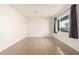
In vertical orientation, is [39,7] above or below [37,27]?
above

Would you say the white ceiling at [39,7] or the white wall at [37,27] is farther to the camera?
the white wall at [37,27]

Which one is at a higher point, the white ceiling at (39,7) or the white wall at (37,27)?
the white ceiling at (39,7)

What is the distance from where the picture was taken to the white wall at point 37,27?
11.1 m

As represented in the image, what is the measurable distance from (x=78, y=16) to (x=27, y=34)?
758 centimetres

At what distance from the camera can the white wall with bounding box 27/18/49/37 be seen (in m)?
11.1

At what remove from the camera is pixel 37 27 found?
1119 cm

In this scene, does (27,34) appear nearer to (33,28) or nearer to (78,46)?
(33,28)

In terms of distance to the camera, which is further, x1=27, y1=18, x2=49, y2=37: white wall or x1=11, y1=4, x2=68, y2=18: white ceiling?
x1=27, y1=18, x2=49, y2=37: white wall

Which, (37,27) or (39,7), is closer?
(39,7)

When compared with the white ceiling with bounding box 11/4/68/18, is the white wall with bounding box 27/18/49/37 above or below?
below
